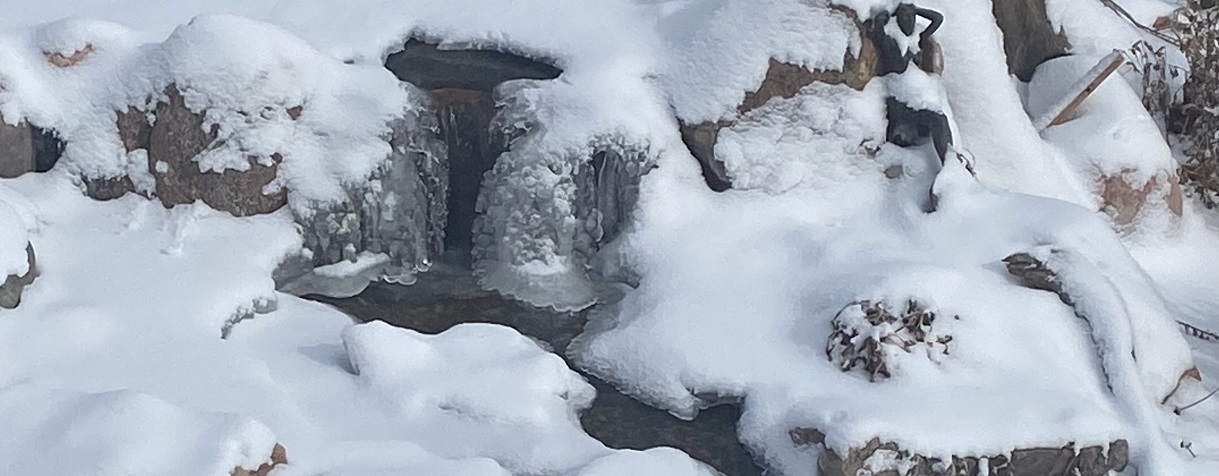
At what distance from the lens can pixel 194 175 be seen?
5.07m

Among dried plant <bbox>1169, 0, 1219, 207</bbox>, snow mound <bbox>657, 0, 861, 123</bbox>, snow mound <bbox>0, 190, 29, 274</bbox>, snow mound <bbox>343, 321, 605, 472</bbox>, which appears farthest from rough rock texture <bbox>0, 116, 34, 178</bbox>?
dried plant <bbox>1169, 0, 1219, 207</bbox>

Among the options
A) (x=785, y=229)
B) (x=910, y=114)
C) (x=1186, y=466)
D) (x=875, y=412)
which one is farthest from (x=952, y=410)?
(x=910, y=114)

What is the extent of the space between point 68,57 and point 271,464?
90.6 inches

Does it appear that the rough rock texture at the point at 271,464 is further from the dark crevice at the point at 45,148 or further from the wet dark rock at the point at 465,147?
the dark crevice at the point at 45,148

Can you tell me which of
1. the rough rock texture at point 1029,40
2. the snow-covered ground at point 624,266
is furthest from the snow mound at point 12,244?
the rough rock texture at point 1029,40

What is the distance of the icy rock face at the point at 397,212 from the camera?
509 cm

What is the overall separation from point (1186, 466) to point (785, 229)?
152 cm

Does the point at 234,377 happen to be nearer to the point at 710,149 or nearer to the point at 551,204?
the point at 551,204

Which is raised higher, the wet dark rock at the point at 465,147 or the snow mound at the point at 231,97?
the snow mound at the point at 231,97

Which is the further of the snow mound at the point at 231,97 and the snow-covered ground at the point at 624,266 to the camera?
the snow mound at the point at 231,97

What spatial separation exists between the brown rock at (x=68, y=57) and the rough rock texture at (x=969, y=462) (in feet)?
9.79

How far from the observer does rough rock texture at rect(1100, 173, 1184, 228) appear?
5.79m

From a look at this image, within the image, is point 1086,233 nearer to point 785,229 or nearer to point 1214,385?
point 1214,385

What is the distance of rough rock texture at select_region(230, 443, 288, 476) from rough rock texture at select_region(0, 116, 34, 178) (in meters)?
2.09
